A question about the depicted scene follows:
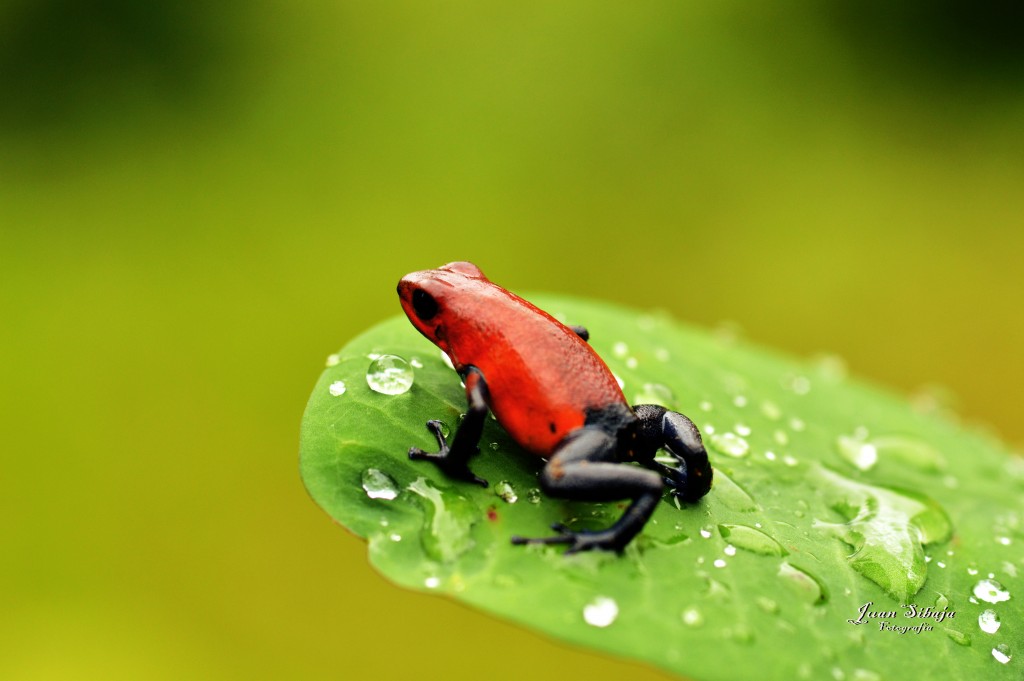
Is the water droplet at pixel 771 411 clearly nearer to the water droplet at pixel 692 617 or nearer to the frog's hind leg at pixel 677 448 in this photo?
the frog's hind leg at pixel 677 448

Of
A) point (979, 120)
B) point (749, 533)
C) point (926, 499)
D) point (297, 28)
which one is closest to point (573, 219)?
point (297, 28)

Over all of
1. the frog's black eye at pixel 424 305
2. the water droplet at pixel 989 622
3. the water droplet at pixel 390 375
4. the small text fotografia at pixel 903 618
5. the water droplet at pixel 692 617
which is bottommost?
the water droplet at pixel 989 622

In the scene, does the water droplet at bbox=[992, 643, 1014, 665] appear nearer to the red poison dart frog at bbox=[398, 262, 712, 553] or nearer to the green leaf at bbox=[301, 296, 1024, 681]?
the green leaf at bbox=[301, 296, 1024, 681]

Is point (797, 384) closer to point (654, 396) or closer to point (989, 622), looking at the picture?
point (654, 396)

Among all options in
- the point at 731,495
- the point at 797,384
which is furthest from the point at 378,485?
the point at 797,384

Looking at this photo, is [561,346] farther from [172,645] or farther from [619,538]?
[172,645]

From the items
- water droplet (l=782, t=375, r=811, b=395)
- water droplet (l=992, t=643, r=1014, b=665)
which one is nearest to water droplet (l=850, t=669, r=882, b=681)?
water droplet (l=992, t=643, r=1014, b=665)

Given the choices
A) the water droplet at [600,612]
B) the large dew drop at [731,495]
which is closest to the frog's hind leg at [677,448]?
the large dew drop at [731,495]
